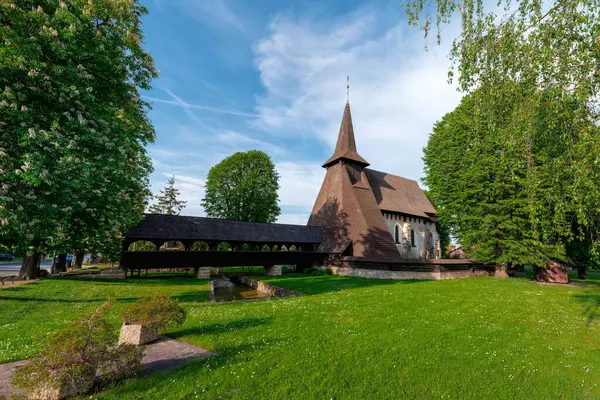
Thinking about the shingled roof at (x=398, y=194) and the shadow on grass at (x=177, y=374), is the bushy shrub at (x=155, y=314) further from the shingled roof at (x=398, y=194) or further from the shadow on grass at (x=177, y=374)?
the shingled roof at (x=398, y=194)

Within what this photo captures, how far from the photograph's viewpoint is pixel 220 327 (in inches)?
301

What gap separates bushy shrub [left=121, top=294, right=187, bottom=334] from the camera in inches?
249

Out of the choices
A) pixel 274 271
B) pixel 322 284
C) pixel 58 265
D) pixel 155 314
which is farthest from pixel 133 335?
pixel 58 265

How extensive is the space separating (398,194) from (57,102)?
3513cm

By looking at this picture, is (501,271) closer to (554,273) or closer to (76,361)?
(554,273)

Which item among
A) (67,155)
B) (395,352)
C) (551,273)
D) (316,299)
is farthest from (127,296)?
(551,273)

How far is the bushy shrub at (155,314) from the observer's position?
6325 mm

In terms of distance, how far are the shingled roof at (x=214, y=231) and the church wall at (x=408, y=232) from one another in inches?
379

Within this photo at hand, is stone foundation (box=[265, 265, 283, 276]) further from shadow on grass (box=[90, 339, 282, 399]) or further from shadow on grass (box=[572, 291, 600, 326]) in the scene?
shadow on grass (box=[572, 291, 600, 326])

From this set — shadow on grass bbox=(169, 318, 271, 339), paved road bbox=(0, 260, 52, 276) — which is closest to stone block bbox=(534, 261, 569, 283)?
shadow on grass bbox=(169, 318, 271, 339)

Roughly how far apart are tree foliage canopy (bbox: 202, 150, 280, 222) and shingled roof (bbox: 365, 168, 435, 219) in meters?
14.1

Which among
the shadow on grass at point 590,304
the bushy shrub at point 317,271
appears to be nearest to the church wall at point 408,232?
the bushy shrub at point 317,271

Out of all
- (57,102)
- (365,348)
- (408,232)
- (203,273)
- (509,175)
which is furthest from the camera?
(408,232)

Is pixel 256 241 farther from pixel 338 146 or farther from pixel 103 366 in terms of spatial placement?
pixel 103 366
